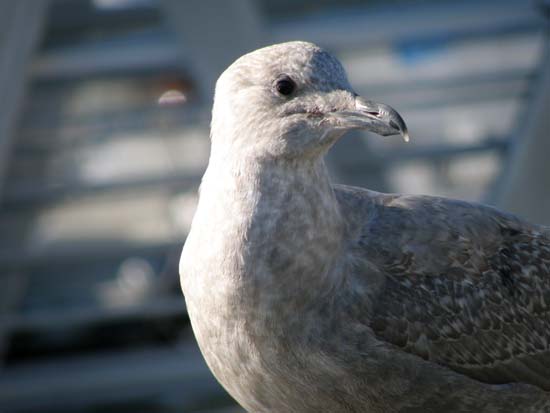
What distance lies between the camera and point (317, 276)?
2865 millimetres

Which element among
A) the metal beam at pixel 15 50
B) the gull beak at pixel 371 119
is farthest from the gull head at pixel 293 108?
the metal beam at pixel 15 50

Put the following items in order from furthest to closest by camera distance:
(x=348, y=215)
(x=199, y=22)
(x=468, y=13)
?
(x=468, y=13)
(x=199, y=22)
(x=348, y=215)

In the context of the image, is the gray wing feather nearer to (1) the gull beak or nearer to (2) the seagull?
(2) the seagull

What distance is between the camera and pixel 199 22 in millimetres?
5766

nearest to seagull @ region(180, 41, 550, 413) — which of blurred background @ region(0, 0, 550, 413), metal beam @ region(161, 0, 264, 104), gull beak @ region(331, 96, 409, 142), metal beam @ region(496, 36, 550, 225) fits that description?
gull beak @ region(331, 96, 409, 142)

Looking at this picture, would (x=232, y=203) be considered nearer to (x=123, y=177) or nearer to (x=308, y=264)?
(x=308, y=264)

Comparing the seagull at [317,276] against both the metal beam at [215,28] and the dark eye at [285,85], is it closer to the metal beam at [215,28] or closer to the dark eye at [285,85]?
the dark eye at [285,85]

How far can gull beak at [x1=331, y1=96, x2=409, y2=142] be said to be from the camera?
2748 millimetres

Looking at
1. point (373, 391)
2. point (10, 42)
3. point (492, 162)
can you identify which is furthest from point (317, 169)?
point (492, 162)

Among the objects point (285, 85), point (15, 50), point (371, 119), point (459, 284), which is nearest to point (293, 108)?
point (285, 85)

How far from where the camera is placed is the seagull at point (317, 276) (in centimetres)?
281

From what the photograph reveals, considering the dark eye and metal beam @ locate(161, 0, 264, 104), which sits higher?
metal beam @ locate(161, 0, 264, 104)

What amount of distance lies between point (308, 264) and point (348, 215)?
0.86ft

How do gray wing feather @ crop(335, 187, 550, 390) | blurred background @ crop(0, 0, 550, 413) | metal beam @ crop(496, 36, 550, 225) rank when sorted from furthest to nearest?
metal beam @ crop(496, 36, 550, 225), blurred background @ crop(0, 0, 550, 413), gray wing feather @ crop(335, 187, 550, 390)
